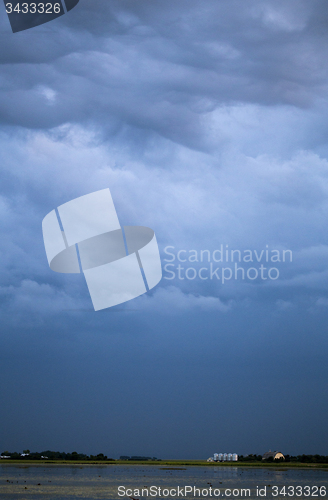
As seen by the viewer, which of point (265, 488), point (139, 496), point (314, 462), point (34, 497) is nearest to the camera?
point (34, 497)

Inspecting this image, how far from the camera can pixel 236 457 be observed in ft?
384

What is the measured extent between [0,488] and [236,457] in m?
92.0

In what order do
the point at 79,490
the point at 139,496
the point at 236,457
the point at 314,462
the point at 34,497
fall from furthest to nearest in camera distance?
the point at 236,457 < the point at 314,462 < the point at 79,490 < the point at 139,496 < the point at 34,497

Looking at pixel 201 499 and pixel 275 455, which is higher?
pixel 201 499

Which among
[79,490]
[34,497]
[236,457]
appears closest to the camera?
[34,497]

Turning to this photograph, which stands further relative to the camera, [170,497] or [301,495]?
[301,495]

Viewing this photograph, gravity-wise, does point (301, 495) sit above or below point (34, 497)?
below

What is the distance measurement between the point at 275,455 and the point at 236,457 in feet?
32.1

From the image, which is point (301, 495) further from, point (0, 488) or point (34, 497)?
point (0, 488)

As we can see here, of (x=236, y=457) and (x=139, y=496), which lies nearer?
(x=139, y=496)

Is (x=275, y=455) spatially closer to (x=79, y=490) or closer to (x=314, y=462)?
(x=314, y=462)

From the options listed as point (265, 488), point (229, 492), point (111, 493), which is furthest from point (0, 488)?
point (265, 488)

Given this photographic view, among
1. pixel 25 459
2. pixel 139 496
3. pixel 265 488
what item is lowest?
pixel 25 459

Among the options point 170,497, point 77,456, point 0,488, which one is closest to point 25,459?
point 77,456
